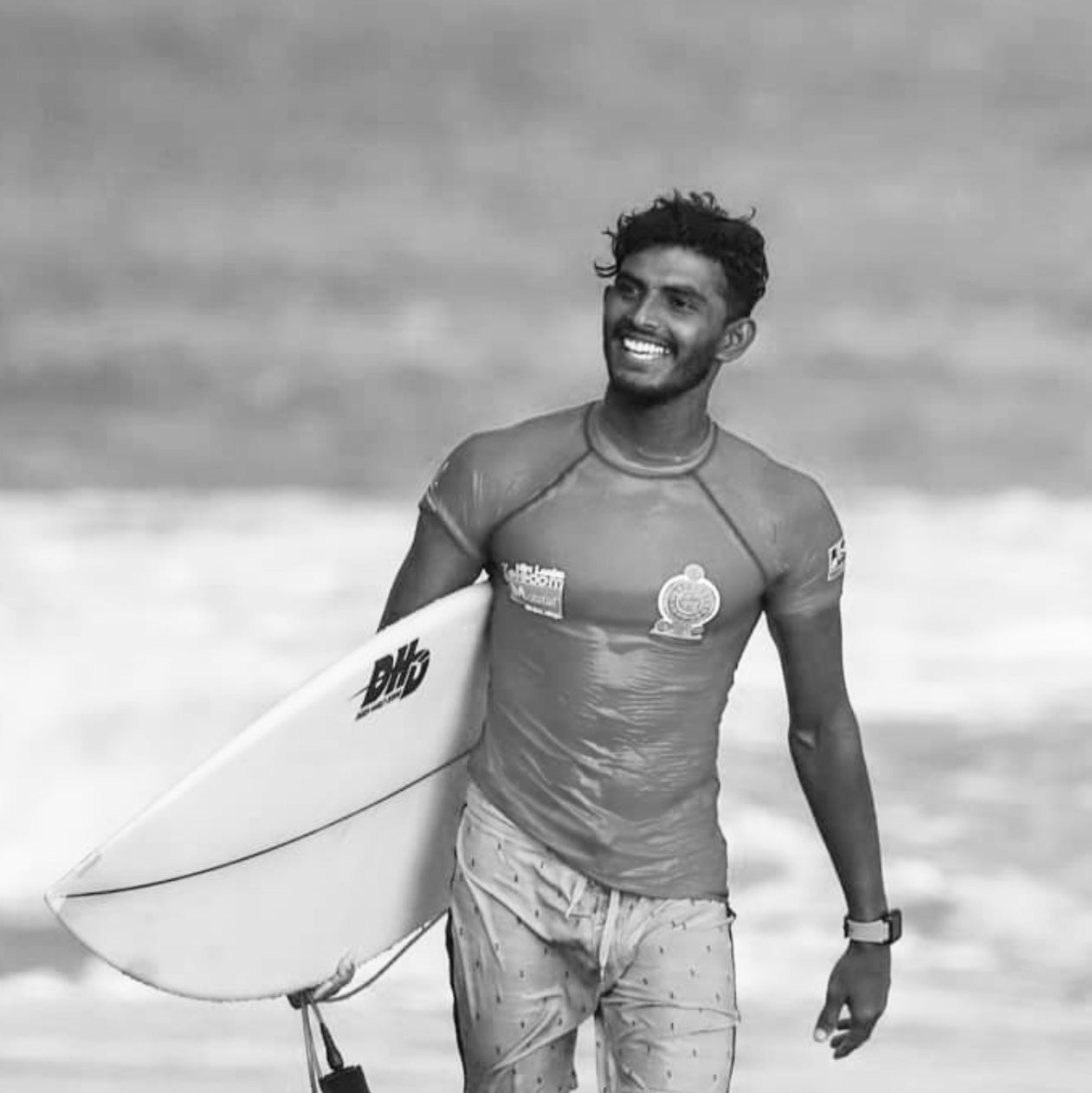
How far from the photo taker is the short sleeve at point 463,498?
2584 millimetres

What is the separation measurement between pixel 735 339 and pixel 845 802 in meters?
0.56

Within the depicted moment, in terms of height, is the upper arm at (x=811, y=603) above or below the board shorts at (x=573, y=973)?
above

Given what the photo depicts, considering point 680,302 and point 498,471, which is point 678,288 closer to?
point 680,302

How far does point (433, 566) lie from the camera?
2654 mm

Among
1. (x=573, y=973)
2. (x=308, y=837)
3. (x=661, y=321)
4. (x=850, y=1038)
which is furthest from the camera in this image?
(x=308, y=837)

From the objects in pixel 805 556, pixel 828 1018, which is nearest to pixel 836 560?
pixel 805 556

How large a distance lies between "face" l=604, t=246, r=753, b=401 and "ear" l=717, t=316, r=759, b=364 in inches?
0.9

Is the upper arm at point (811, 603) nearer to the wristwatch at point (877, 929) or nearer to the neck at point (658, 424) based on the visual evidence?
the neck at point (658, 424)

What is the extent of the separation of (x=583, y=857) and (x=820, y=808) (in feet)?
1.09

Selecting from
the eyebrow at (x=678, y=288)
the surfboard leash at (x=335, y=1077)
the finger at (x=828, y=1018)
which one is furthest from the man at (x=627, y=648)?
the surfboard leash at (x=335, y=1077)

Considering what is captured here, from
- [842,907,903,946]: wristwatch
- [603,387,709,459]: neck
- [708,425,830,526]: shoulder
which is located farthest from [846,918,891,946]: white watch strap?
[603,387,709,459]: neck

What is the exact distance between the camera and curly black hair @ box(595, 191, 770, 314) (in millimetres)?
2539

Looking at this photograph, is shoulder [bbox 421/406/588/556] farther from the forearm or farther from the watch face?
the watch face

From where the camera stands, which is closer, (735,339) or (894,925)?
(735,339)
